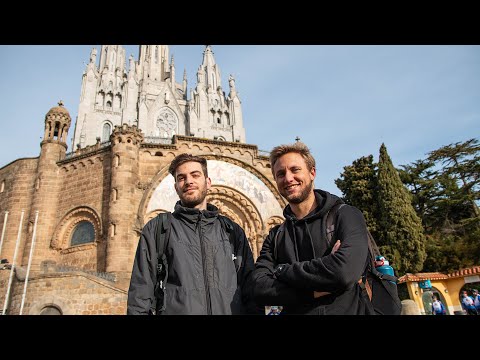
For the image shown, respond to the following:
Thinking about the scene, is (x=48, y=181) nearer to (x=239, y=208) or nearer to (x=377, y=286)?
(x=239, y=208)

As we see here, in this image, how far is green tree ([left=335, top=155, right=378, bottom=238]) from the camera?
69.6 ft

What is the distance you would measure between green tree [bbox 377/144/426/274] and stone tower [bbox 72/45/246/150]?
3129 centimetres

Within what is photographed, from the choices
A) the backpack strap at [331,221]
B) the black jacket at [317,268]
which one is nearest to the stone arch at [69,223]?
the black jacket at [317,268]

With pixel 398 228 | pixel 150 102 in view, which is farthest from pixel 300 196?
pixel 150 102

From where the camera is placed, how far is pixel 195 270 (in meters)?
2.66

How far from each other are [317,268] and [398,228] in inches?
757

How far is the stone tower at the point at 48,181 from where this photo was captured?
57.0ft

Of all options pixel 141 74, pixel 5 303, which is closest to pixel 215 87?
pixel 141 74

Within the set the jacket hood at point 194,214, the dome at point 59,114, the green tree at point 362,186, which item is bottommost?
the jacket hood at point 194,214

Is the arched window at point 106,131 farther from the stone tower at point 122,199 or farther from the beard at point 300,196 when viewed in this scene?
the beard at point 300,196

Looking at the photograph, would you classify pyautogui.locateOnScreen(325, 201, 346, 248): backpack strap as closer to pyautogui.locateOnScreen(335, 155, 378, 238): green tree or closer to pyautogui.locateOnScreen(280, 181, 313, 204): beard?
pyautogui.locateOnScreen(280, 181, 313, 204): beard

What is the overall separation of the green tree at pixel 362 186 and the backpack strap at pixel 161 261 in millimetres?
19431
